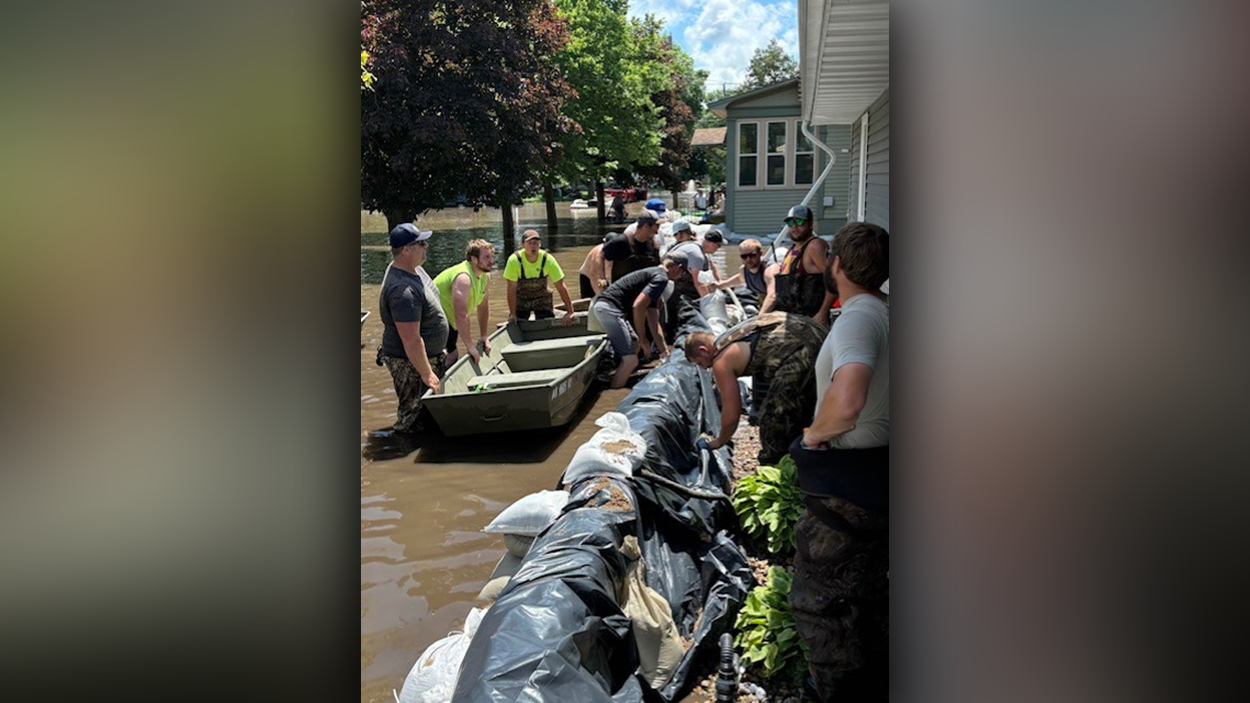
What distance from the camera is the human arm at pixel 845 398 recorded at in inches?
115

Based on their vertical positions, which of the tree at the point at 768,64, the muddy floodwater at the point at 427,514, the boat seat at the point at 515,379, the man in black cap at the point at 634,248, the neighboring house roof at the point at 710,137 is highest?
the tree at the point at 768,64

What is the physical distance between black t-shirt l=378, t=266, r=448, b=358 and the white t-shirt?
14.3 feet

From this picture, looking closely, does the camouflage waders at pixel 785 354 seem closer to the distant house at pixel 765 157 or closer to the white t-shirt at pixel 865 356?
the white t-shirt at pixel 865 356

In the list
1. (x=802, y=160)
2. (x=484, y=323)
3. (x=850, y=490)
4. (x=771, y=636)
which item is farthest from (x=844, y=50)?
(x=802, y=160)

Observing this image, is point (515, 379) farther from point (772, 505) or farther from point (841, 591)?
point (841, 591)

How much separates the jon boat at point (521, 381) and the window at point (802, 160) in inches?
567

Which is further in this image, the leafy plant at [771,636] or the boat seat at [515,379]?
the boat seat at [515,379]

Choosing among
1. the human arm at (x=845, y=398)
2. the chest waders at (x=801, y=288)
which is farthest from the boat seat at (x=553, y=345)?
the human arm at (x=845, y=398)

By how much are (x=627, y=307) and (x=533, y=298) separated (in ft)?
4.92
